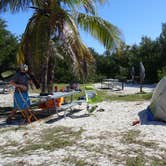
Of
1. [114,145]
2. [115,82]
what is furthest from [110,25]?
[115,82]

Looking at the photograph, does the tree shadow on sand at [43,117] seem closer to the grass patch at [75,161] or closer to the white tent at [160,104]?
the white tent at [160,104]

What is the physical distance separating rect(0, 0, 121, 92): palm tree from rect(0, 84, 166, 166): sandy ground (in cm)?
214

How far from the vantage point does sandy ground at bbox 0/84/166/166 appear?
6.27 m

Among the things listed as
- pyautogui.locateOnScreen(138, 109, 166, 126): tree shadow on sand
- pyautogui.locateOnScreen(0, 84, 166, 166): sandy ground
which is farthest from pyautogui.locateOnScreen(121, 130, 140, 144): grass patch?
pyautogui.locateOnScreen(138, 109, 166, 126): tree shadow on sand

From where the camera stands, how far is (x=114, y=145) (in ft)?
23.3

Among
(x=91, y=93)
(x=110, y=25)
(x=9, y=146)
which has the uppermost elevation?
(x=110, y=25)

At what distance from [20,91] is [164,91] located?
3.73 meters

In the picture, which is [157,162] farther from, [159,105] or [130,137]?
[159,105]

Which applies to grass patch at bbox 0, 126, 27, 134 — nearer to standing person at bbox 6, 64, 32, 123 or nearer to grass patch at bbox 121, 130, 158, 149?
standing person at bbox 6, 64, 32, 123


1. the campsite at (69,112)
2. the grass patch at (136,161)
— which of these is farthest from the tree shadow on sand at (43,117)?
the grass patch at (136,161)

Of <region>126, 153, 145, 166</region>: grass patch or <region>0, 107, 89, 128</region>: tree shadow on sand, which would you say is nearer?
<region>126, 153, 145, 166</region>: grass patch

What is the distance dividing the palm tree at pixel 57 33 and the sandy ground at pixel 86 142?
2.14 meters

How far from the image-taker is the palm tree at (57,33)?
11.7m

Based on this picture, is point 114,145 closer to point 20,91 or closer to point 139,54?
point 20,91
